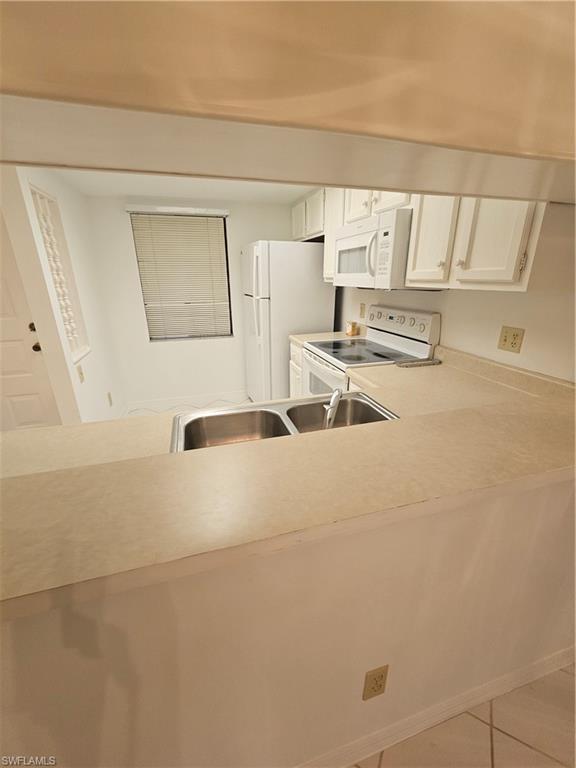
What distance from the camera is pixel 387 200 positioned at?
1.86 metres

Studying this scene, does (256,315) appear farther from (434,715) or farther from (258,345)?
(434,715)

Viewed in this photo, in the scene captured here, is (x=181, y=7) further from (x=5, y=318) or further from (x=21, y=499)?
(x=5, y=318)

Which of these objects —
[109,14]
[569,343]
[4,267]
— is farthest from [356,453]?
[4,267]

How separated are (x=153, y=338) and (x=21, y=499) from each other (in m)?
3.39

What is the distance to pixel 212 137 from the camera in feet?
1.74

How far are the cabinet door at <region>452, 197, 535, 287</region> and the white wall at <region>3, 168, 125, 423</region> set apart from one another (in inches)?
100

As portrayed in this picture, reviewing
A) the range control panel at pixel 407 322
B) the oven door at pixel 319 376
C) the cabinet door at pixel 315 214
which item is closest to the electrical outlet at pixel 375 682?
the oven door at pixel 319 376

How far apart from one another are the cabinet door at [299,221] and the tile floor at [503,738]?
3536 millimetres

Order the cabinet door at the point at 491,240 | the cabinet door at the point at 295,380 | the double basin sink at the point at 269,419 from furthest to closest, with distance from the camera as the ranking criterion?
1. the cabinet door at the point at 295,380
2. the double basin sink at the point at 269,419
3. the cabinet door at the point at 491,240

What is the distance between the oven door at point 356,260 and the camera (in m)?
1.89

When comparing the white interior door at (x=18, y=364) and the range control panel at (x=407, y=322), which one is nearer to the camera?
the range control panel at (x=407, y=322)

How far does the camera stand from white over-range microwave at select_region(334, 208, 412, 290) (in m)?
1.70

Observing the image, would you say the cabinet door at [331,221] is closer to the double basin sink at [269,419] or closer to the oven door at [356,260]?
the oven door at [356,260]

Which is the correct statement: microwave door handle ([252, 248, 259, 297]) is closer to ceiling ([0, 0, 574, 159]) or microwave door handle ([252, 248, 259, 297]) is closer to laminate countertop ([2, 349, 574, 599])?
laminate countertop ([2, 349, 574, 599])
